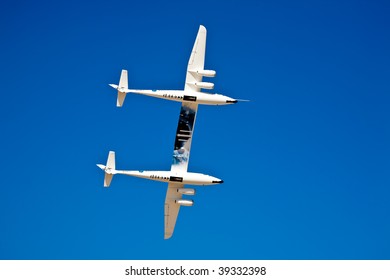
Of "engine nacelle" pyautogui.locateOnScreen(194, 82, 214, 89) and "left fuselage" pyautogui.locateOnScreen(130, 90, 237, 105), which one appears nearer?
"left fuselage" pyautogui.locateOnScreen(130, 90, 237, 105)

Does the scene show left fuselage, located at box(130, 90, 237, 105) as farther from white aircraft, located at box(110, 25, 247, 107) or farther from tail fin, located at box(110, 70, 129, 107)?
tail fin, located at box(110, 70, 129, 107)

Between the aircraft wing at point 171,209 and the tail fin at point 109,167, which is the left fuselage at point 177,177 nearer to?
the tail fin at point 109,167

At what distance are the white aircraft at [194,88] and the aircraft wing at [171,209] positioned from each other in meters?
8.59

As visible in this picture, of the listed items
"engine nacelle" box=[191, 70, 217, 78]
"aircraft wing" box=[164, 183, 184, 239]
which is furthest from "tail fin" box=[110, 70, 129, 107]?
"aircraft wing" box=[164, 183, 184, 239]

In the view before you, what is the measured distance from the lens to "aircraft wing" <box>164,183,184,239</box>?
75.9m

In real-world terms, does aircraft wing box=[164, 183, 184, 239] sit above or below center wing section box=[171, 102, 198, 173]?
below

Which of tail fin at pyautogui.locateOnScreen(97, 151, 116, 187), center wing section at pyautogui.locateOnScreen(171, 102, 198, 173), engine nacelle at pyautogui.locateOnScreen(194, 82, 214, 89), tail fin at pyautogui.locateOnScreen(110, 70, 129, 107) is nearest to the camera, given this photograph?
tail fin at pyautogui.locateOnScreen(110, 70, 129, 107)

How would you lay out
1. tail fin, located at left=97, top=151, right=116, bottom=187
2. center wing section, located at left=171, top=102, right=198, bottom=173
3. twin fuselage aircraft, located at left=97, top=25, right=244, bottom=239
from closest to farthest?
twin fuselage aircraft, located at left=97, top=25, right=244, bottom=239 < center wing section, located at left=171, top=102, right=198, bottom=173 < tail fin, located at left=97, top=151, right=116, bottom=187

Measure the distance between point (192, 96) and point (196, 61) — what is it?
363cm

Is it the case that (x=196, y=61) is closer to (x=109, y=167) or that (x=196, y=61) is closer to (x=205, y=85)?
(x=205, y=85)

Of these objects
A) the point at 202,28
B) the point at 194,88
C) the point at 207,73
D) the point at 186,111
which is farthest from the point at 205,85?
the point at 202,28

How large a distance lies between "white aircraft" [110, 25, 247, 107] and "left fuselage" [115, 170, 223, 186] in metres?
6.24

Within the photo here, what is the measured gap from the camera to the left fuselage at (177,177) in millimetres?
73000
